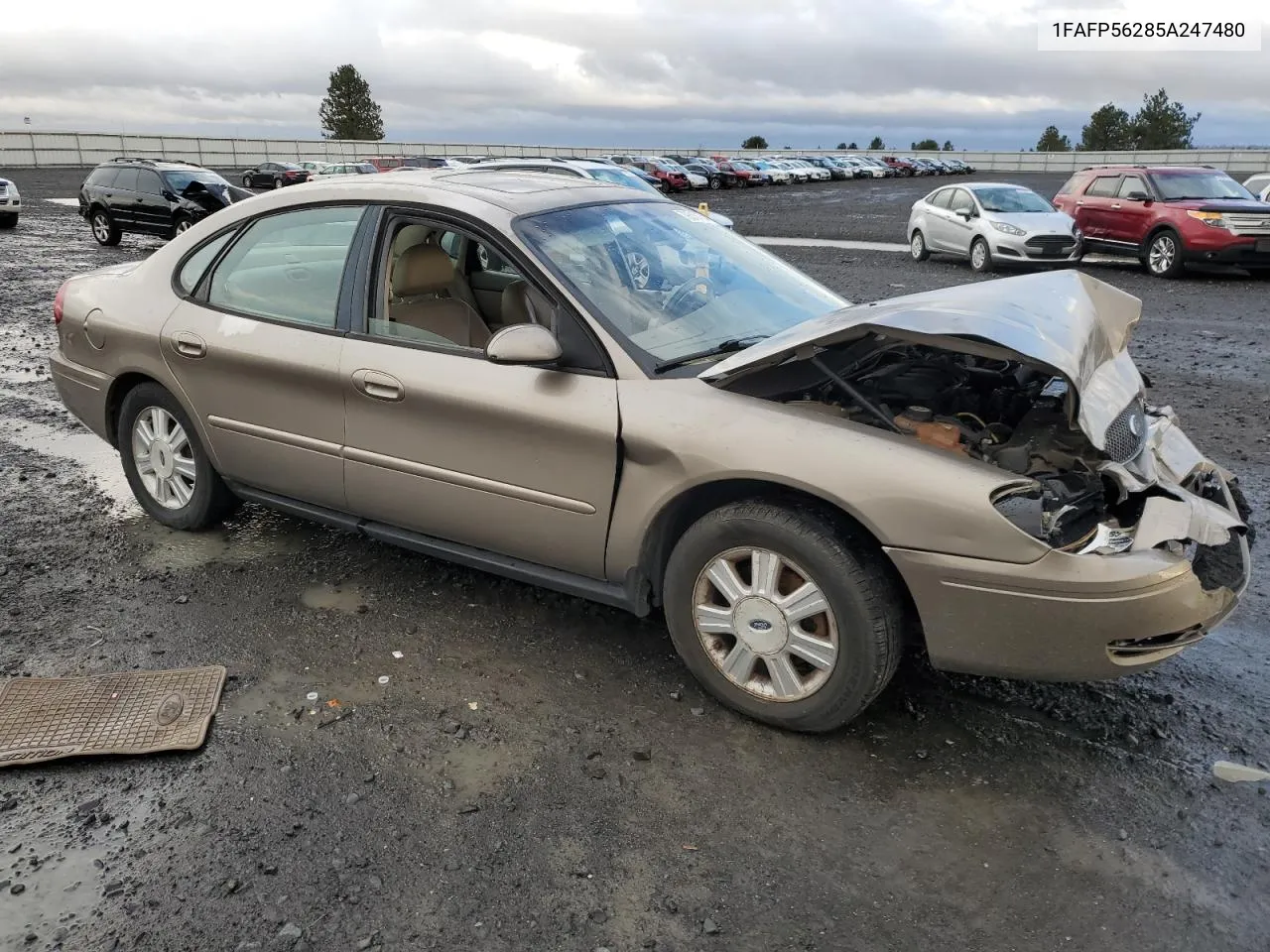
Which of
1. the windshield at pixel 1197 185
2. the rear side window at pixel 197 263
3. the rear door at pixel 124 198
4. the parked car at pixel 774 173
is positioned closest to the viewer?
the rear side window at pixel 197 263

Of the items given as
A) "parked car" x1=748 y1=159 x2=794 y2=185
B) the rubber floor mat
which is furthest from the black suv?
"parked car" x1=748 y1=159 x2=794 y2=185

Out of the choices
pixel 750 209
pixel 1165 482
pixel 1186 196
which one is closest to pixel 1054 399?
pixel 1165 482

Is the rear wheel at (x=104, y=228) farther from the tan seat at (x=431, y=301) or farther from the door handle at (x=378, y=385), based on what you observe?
the door handle at (x=378, y=385)

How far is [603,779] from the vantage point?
10.3 feet

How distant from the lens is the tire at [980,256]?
16.1 m

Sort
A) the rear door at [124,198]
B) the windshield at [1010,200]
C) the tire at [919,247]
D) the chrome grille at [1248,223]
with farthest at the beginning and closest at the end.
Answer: the rear door at [124,198] < the tire at [919,247] < the windshield at [1010,200] < the chrome grille at [1248,223]

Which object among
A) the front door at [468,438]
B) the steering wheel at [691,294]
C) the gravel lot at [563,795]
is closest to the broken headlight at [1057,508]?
the gravel lot at [563,795]

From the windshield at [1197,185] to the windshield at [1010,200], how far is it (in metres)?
1.66

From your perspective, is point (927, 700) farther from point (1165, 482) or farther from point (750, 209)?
point (750, 209)

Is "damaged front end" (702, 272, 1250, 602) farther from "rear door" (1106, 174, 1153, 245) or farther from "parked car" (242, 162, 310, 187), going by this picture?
"parked car" (242, 162, 310, 187)

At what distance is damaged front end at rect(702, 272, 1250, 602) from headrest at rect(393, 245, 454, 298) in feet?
4.65

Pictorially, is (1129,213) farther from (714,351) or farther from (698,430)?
(698,430)

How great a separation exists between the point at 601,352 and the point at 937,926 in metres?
2.04

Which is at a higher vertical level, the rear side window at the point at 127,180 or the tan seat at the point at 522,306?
the tan seat at the point at 522,306
